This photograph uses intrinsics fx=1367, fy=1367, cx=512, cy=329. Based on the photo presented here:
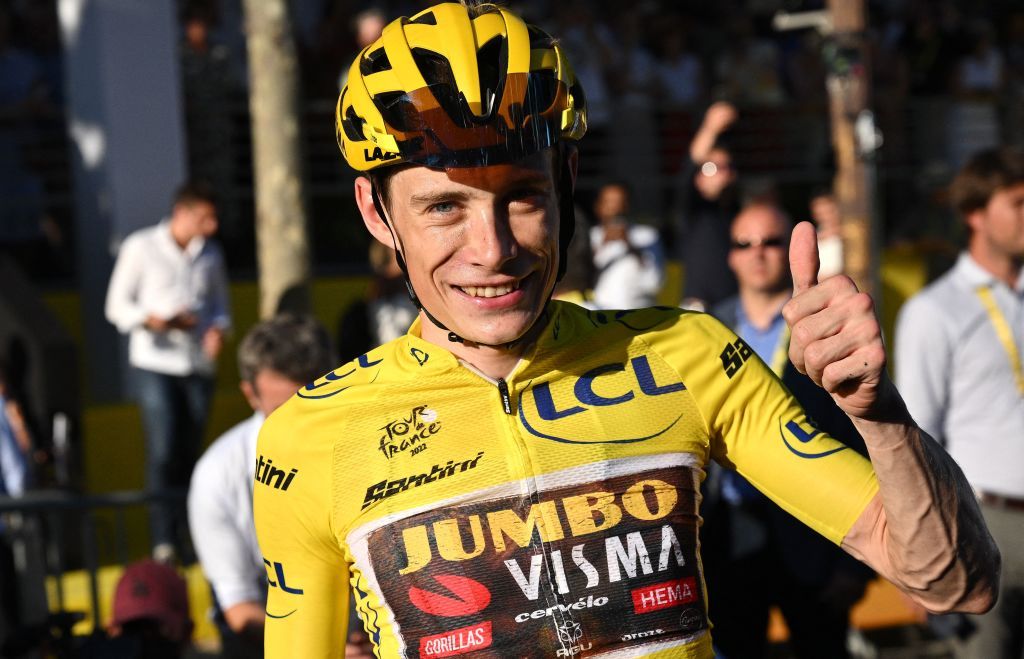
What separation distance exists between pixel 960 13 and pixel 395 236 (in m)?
13.9

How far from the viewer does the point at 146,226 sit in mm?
10062

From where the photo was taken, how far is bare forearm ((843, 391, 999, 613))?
216cm

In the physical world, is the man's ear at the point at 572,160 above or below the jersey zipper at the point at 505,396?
above

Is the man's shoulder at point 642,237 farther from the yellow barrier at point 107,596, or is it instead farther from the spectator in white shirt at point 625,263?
the yellow barrier at point 107,596

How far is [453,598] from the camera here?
2.50 meters

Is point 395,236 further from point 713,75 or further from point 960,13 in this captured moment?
point 960,13

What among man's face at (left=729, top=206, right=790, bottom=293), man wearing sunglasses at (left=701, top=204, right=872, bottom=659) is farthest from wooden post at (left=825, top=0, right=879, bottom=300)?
man wearing sunglasses at (left=701, top=204, right=872, bottom=659)

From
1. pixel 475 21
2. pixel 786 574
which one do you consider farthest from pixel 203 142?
pixel 475 21

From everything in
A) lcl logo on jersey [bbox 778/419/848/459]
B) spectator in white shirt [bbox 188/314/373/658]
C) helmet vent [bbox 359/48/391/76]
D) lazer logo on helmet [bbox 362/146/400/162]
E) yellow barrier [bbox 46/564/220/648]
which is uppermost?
helmet vent [bbox 359/48/391/76]

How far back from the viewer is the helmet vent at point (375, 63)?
2660 mm

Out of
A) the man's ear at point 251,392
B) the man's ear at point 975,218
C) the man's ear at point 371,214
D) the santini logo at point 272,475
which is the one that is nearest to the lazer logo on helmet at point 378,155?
the man's ear at point 371,214

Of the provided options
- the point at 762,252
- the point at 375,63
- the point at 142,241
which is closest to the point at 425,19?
the point at 375,63

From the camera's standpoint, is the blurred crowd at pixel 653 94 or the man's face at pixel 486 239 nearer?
the man's face at pixel 486 239

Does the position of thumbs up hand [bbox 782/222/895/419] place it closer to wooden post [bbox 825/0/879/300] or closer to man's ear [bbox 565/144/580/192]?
man's ear [bbox 565/144/580/192]
